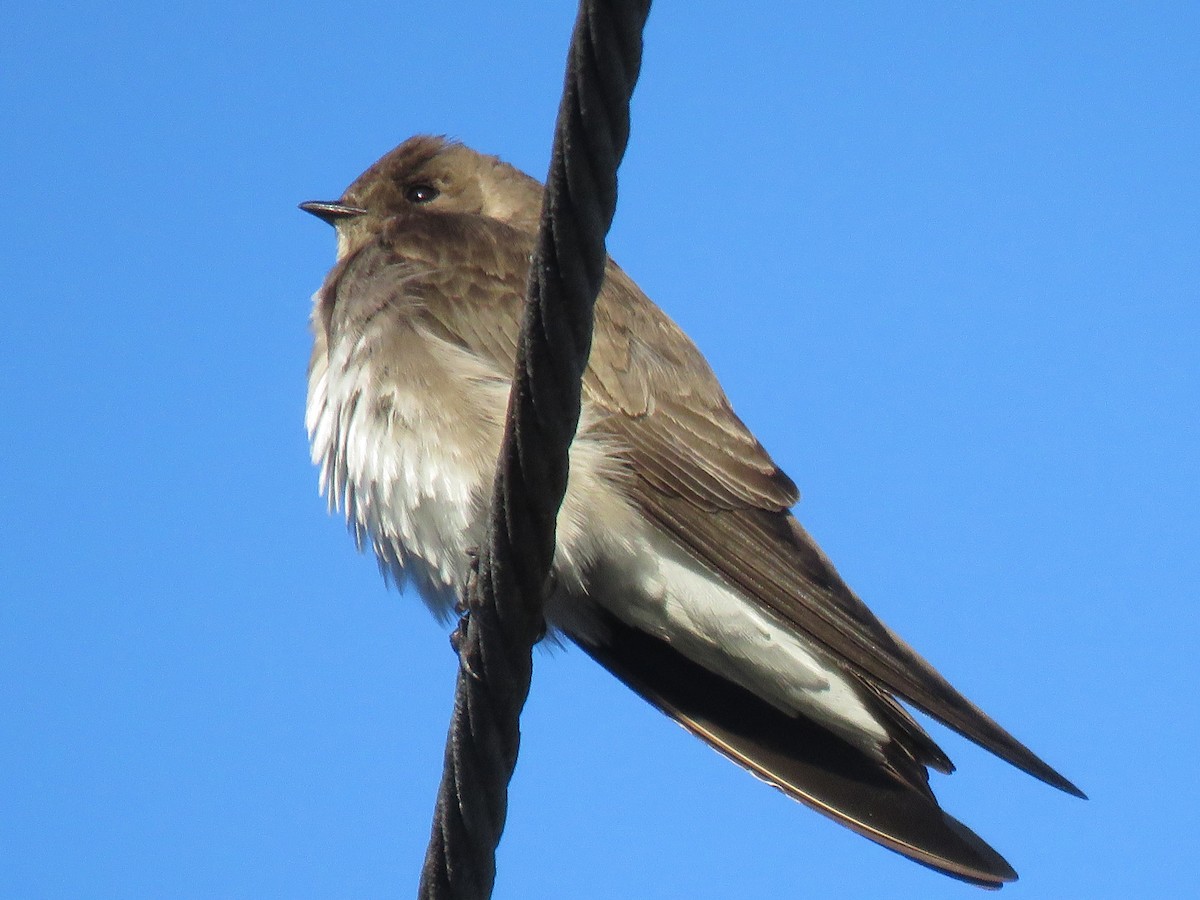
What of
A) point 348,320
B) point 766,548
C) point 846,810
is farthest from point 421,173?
point 846,810

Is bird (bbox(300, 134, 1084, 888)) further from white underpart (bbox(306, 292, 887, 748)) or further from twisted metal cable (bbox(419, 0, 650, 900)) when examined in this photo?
twisted metal cable (bbox(419, 0, 650, 900))

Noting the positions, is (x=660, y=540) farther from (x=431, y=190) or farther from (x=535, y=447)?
(x=431, y=190)

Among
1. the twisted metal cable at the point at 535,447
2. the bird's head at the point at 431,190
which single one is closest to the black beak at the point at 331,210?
the bird's head at the point at 431,190

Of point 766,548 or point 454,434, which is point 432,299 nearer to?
point 454,434

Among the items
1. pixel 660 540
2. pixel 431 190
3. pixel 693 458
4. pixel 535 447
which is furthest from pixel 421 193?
pixel 535 447

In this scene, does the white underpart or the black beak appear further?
the black beak

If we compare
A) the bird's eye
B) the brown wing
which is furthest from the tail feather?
the bird's eye

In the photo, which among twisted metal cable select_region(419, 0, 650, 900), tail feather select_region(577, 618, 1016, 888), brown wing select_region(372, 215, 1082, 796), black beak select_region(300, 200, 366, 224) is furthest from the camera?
black beak select_region(300, 200, 366, 224)
